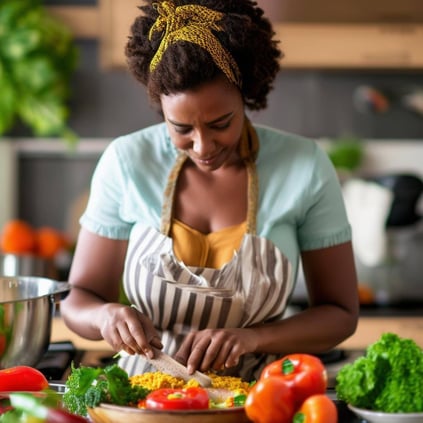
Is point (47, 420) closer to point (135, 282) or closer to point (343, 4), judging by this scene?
point (135, 282)

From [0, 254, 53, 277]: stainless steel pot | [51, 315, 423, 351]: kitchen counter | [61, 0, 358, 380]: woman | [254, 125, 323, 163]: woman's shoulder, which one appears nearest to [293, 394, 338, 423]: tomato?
[61, 0, 358, 380]: woman

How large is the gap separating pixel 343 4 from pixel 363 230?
0.81 metres

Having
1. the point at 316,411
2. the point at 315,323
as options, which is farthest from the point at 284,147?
the point at 316,411

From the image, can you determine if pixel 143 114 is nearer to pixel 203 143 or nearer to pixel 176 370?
pixel 203 143

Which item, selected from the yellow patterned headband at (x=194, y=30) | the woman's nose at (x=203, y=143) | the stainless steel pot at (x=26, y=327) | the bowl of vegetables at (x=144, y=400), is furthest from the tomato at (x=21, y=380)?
the yellow patterned headband at (x=194, y=30)

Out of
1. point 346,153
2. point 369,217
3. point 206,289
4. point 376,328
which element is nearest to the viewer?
point 206,289

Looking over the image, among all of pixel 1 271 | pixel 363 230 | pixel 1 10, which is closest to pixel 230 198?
pixel 1 271

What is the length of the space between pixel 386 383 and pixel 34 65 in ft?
7.90

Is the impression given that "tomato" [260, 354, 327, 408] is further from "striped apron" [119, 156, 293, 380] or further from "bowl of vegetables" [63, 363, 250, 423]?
"striped apron" [119, 156, 293, 380]

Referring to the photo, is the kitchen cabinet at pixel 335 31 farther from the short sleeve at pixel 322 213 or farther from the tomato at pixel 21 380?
the tomato at pixel 21 380

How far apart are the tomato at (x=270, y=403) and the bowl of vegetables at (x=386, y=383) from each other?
0.12 m

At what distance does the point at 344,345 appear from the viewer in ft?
9.64

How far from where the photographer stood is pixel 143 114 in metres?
3.61

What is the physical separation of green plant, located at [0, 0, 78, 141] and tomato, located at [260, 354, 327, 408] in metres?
2.31
